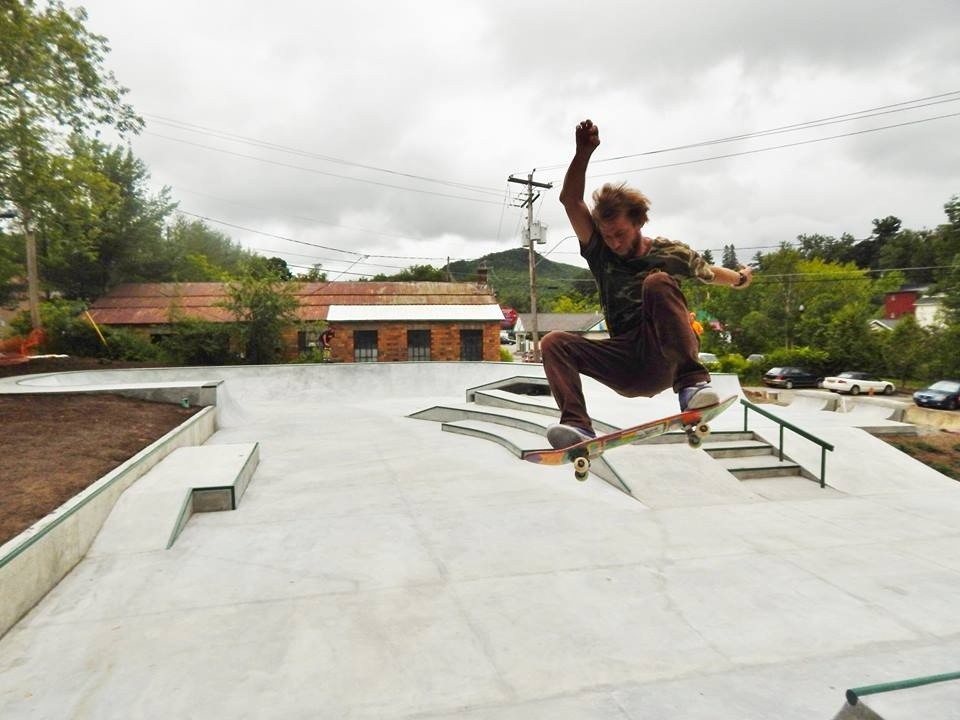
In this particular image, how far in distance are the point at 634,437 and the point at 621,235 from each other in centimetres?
152

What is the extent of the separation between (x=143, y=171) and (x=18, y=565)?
41813mm

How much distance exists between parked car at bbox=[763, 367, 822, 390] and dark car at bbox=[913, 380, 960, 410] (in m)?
7.26

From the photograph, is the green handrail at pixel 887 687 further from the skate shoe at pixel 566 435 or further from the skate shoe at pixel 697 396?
the skate shoe at pixel 566 435

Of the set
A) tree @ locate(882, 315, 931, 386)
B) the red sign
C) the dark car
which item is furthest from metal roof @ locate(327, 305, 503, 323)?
tree @ locate(882, 315, 931, 386)

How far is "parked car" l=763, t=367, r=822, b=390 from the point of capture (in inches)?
1229

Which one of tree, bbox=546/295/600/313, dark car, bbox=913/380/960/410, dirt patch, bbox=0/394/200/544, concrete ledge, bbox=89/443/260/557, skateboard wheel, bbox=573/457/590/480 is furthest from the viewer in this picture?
tree, bbox=546/295/600/313

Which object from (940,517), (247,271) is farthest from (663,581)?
(247,271)

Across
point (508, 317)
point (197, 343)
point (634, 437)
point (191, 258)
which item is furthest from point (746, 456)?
point (191, 258)

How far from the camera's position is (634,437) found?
4.04m

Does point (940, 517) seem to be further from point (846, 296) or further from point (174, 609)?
point (846, 296)

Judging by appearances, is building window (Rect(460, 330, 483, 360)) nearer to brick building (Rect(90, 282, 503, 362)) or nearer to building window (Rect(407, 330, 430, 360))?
brick building (Rect(90, 282, 503, 362))

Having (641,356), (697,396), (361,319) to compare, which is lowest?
(697,396)

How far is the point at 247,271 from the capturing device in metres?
25.7

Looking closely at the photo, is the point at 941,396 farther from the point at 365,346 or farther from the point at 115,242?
the point at 115,242
